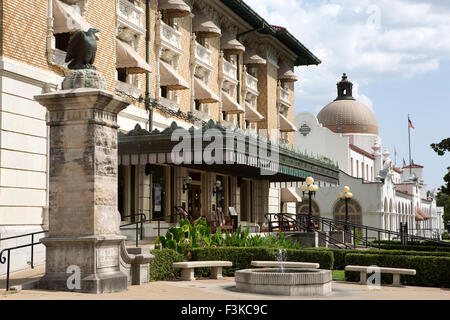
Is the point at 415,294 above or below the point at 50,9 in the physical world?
below

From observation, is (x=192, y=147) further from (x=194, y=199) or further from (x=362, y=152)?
(x=362, y=152)

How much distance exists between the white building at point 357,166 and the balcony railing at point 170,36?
72.1 ft

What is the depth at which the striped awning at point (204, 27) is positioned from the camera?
3195 centimetres

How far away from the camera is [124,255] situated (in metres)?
14.4

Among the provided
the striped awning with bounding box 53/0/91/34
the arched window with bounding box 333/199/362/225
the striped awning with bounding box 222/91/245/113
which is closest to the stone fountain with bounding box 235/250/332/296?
the striped awning with bounding box 53/0/91/34

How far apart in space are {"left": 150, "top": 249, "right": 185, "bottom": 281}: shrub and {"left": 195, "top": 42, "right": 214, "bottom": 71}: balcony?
15.9m

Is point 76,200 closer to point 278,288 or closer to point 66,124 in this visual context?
point 66,124

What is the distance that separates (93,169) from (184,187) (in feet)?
56.3

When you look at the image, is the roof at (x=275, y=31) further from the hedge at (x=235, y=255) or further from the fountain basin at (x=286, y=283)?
the fountain basin at (x=286, y=283)

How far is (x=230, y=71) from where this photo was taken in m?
36.7

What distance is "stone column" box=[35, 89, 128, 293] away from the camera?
42.5 feet

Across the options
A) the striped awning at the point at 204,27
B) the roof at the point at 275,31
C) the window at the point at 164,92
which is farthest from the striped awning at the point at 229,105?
the window at the point at 164,92

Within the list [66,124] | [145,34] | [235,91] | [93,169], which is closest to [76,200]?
[93,169]

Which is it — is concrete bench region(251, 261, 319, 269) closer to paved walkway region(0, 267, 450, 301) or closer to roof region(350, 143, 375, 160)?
paved walkway region(0, 267, 450, 301)
